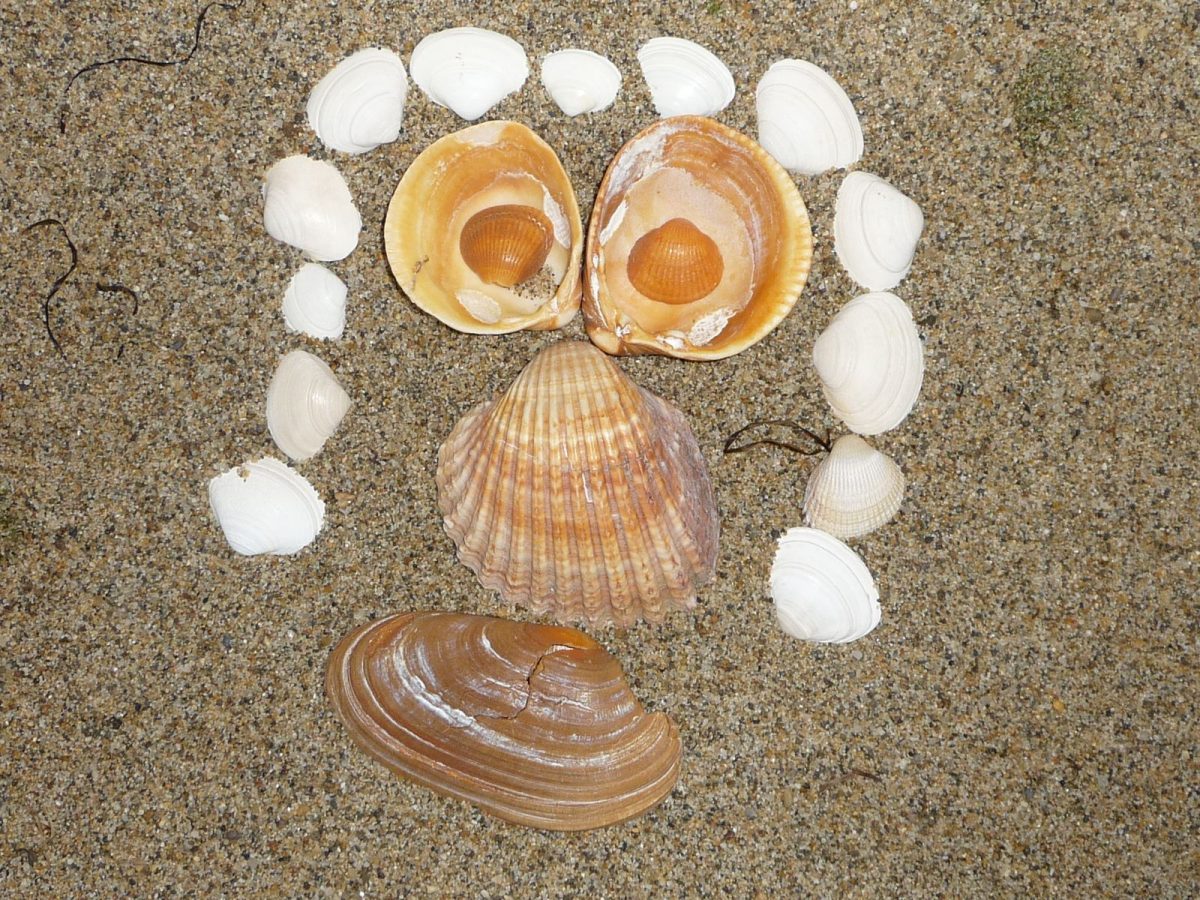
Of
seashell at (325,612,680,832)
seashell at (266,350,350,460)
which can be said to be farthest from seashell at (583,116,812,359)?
seashell at (325,612,680,832)

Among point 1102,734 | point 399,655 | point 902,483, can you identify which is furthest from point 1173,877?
point 399,655

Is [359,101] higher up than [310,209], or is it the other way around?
[359,101]

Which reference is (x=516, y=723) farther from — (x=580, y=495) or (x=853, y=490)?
(x=853, y=490)

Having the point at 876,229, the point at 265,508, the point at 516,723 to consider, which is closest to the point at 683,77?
the point at 876,229

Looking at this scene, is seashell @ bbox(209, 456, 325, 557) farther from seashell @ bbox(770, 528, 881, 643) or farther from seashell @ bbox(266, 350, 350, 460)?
seashell @ bbox(770, 528, 881, 643)

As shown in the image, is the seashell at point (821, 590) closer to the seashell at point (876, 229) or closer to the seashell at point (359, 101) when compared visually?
the seashell at point (876, 229)

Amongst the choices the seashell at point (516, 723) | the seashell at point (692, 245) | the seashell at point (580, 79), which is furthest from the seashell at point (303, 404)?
the seashell at point (580, 79)
